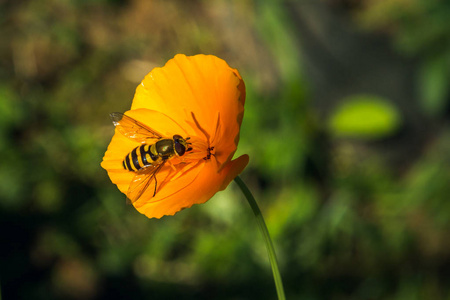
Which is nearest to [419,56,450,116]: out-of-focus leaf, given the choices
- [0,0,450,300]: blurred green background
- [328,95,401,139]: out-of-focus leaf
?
[0,0,450,300]: blurred green background

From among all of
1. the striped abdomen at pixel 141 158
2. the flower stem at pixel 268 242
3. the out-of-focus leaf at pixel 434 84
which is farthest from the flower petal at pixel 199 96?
the out-of-focus leaf at pixel 434 84

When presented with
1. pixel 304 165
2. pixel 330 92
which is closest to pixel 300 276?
pixel 304 165

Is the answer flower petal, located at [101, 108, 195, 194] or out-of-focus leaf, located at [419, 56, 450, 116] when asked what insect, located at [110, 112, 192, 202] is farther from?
out-of-focus leaf, located at [419, 56, 450, 116]

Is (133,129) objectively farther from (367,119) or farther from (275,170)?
(367,119)

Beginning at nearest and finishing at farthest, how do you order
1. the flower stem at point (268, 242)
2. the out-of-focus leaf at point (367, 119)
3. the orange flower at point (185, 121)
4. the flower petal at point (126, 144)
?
the flower stem at point (268, 242), the orange flower at point (185, 121), the flower petal at point (126, 144), the out-of-focus leaf at point (367, 119)

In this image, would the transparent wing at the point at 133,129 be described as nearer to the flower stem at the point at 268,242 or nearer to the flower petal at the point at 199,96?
the flower petal at the point at 199,96

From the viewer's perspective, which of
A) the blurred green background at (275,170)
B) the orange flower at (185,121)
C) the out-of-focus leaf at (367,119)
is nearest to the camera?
the orange flower at (185,121)
